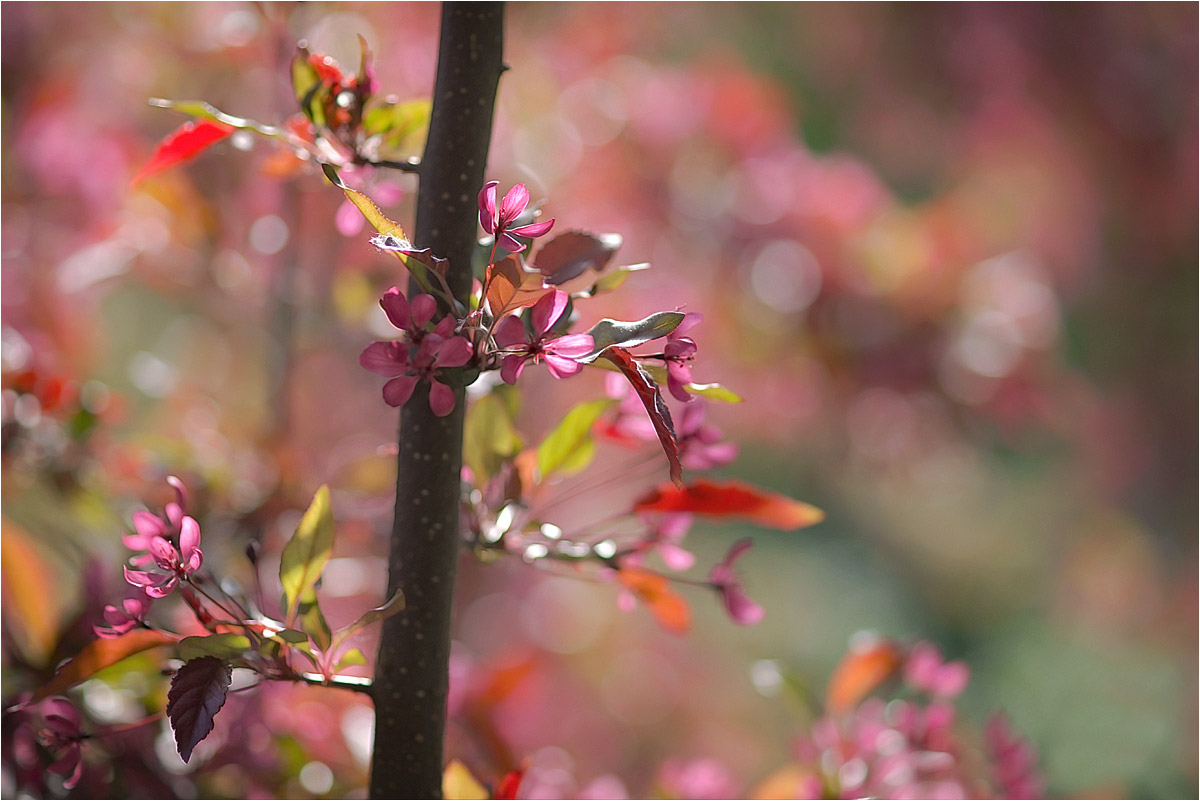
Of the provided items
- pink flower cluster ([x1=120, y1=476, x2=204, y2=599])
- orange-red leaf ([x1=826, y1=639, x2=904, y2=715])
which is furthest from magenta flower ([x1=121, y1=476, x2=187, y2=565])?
orange-red leaf ([x1=826, y1=639, x2=904, y2=715])

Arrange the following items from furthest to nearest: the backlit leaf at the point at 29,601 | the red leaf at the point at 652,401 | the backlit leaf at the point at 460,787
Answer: the backlit leaf at the point at 29,601 < the backlit leaf at the point at 460,787 < the red leaf at the point at 652,401

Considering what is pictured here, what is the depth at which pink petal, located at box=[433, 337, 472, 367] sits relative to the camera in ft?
0.87

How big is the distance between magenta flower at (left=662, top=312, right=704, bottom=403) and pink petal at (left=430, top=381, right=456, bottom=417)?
0.22 ft

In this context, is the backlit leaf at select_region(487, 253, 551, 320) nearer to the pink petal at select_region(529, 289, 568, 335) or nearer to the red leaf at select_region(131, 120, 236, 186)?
the pink petal at select_region(529, 289, 568, 335)

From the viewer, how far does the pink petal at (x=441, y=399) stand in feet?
0.89

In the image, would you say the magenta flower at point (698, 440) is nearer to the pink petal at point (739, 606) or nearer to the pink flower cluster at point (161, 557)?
the pink petal at point (739, 606)

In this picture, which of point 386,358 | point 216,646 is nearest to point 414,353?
point 386,358

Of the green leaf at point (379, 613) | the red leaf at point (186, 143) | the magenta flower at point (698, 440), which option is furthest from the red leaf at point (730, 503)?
the red leaf at point (186, 143)

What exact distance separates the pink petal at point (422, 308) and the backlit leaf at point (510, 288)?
0.7 inches

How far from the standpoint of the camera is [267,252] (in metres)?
0.81

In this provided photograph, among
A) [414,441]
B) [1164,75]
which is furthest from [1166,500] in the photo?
[414,441]

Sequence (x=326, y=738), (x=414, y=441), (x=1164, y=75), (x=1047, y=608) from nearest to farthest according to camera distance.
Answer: (x=414, y=441), (x=326, y=738), (x=1164, y=75), (x=1047, y=608)

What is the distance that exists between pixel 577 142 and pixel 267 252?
51cm

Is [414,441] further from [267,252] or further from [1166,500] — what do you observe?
[1166,500]
